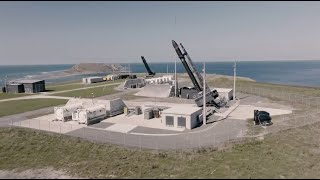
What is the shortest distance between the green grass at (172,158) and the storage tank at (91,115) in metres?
6.44

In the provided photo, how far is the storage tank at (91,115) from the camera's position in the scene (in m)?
42.5

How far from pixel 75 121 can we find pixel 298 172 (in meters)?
32.3

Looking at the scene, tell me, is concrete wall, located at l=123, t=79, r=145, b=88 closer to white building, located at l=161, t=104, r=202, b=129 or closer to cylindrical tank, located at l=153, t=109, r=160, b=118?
cylindrical tank, located at l=153, t=109, r=160, b=118

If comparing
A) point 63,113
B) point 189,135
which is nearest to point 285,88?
point 189,135

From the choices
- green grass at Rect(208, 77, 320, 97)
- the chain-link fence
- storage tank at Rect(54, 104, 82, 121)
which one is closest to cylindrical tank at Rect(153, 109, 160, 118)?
the chain-link fence

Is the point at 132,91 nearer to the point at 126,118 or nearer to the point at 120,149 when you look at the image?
the point at 126,118

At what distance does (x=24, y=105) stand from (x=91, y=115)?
2386cm

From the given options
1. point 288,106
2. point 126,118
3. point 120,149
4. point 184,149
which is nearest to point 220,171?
point 184,149

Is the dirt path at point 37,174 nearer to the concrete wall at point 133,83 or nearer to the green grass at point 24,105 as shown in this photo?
the green grass at point 24,105

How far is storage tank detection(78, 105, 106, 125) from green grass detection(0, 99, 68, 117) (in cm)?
1695

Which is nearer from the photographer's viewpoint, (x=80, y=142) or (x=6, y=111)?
(x=80, y=142)

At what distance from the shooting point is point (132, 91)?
79500 millimetres

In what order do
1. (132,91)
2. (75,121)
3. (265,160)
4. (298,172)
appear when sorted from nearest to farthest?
(298,172), (265,160), (75,121), (132,91)

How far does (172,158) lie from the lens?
94.2ft
